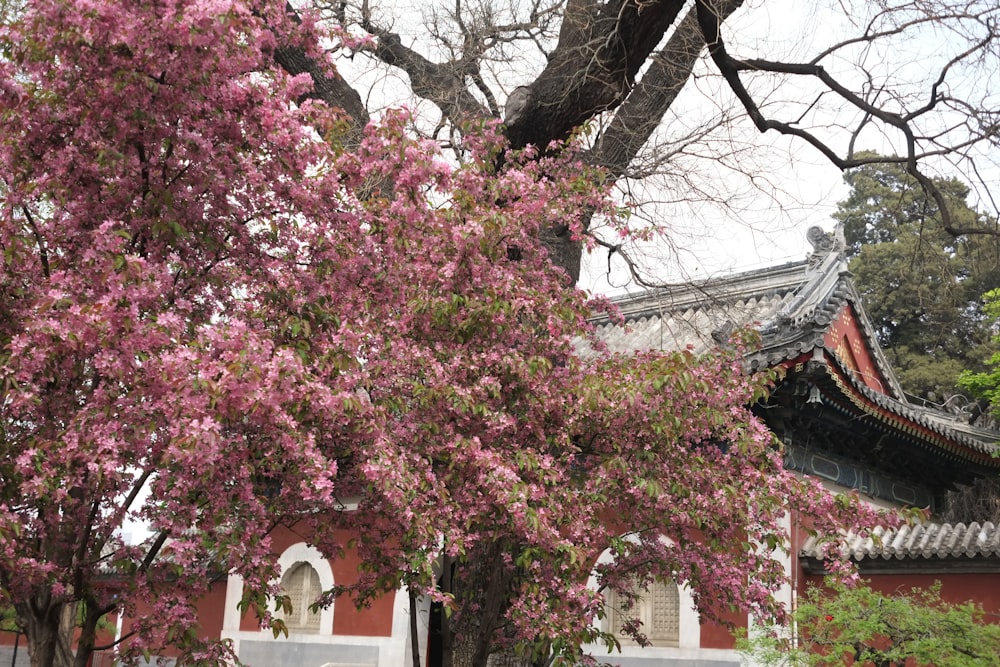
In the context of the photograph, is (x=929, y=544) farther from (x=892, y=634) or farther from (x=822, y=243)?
(x=822, y=243)

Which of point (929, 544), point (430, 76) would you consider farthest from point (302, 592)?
point (929, 544)

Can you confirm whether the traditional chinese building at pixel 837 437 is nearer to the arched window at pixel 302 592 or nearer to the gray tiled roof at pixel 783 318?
the gray tiled roof at pixel 783 318

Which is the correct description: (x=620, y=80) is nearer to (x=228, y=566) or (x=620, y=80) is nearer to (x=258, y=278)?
(x=258, y=278)

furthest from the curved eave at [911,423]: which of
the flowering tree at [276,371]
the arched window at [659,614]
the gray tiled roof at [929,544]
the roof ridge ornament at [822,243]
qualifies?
the flowering tree at [276,371]

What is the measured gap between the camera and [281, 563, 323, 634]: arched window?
1388 cm

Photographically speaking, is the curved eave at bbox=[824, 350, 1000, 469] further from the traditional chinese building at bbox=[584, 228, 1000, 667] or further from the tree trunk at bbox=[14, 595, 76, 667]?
the tree trunk at bbox=[14, 595, 76, 667]

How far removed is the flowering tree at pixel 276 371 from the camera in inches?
180

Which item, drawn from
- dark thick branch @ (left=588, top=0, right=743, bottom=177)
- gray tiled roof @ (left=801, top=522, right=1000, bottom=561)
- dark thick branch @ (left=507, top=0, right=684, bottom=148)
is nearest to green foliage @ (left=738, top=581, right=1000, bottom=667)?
gray tiled roof @ (left=801, top=522, right=1000, bottom=561)

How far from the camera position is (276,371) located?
4.41m

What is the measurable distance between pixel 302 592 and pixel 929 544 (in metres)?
8.24

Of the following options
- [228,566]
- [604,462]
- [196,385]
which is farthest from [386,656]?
[196,385]

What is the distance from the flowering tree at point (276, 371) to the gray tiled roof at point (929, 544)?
3337 mm

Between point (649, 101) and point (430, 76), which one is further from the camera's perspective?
point (430, 76)

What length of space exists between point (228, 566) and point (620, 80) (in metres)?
5.51
